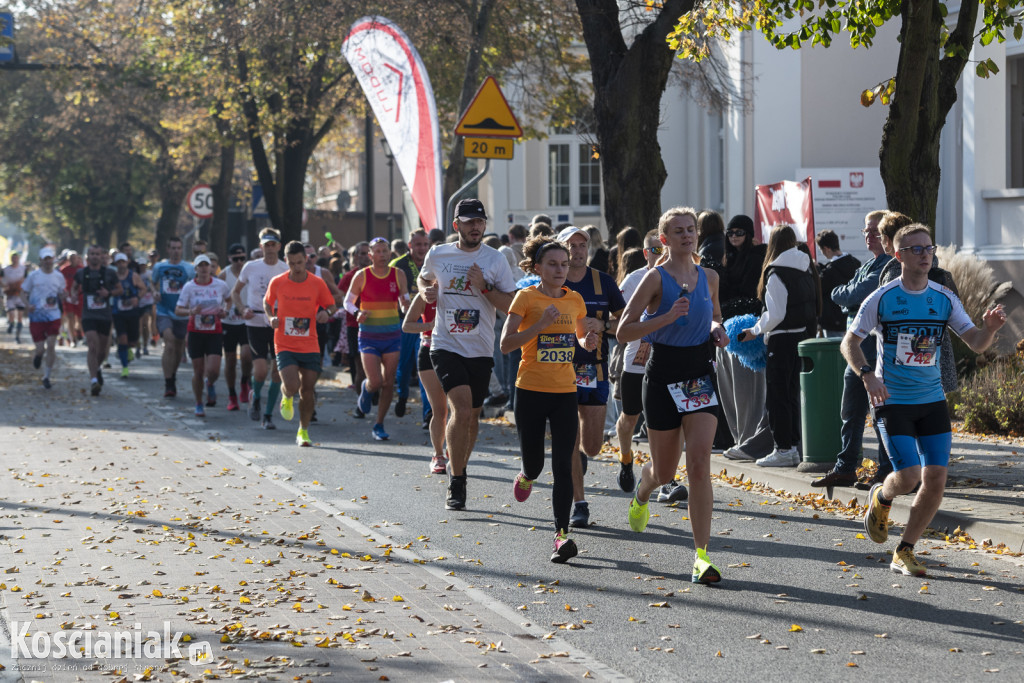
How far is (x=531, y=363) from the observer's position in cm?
782

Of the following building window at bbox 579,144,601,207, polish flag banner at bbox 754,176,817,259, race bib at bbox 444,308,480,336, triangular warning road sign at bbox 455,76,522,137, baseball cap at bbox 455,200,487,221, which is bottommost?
race bib at bbox 444,308,480,336

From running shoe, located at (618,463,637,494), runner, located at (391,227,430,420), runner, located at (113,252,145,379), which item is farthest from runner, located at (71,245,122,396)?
running shoe, located at (618,463,637,494)

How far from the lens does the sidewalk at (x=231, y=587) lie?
548cm

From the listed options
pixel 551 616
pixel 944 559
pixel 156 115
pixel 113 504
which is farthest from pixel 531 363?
pixel 156 115

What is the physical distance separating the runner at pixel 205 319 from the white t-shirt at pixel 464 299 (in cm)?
735

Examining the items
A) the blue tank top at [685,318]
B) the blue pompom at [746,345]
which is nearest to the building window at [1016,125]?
the blue pompom at [746,345]

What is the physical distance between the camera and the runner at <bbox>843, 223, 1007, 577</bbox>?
6996 millimetres

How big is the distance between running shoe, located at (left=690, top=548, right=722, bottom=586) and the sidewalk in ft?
3.61

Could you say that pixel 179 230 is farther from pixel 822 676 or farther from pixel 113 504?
pixel 822 676

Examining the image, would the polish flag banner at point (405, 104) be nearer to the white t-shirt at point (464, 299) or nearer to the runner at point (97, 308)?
the runner at point (97, 308)

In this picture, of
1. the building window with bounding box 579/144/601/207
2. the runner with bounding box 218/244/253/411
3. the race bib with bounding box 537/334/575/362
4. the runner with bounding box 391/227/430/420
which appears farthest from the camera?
the building window with bounding box 579/144/601/207

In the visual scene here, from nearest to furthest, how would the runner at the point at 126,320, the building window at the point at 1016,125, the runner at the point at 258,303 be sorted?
1. the runner at the point at 258,303
2. the building window at the point at 1016,125
3. the runner at the point at 126,320

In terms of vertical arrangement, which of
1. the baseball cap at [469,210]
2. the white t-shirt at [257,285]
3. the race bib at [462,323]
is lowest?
the race bib at [462,323]

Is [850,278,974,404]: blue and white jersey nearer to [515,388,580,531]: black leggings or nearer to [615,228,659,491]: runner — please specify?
[515,388,580,531]: black leggings
